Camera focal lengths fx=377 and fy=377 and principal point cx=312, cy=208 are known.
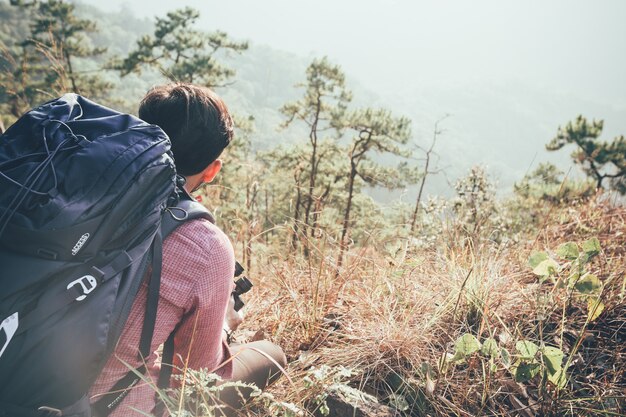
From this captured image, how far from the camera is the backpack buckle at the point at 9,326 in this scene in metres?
0.76

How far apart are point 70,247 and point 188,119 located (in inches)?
20.8

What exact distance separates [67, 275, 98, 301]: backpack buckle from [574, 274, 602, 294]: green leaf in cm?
166

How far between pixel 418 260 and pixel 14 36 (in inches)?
1916

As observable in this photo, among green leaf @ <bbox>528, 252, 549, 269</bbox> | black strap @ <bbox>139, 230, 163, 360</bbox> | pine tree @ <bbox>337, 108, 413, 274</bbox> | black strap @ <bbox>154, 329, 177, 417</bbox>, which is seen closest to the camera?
black strap @ <bbox>139, 230, 163, 360</bbox>

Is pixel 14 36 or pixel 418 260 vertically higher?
pixel 418 260

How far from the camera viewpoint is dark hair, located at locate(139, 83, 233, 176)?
3.82 feet

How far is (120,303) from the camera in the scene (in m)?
0.87

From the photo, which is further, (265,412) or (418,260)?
(418,260)

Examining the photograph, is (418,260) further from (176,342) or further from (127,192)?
(127,192)

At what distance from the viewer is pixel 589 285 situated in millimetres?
1467

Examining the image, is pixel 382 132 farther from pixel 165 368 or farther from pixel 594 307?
pixel 165 368

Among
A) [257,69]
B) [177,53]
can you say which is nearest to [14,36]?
[177,53]

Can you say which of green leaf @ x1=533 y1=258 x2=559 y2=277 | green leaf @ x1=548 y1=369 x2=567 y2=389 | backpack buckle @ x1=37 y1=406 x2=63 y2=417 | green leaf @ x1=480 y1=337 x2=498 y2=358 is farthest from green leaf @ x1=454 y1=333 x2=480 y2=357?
backpack buckle @ x1=37 y1=406 x2=63 y2=417

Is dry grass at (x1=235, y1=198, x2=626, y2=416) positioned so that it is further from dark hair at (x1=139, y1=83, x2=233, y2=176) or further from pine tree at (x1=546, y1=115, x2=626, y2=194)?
pine tree at (x1=546, y1=115, x2=626, y2=194)
